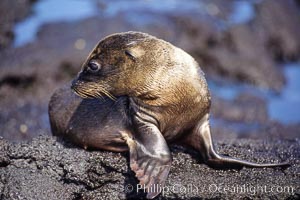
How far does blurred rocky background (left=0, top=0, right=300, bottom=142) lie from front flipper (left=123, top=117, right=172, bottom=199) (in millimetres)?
4269

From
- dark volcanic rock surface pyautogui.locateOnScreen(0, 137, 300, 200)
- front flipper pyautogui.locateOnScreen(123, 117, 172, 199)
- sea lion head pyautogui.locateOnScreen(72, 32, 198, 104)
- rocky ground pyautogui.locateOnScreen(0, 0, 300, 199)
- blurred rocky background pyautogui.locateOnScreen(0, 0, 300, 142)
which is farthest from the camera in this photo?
blurred rocky background pyautogui.locateOnScreen(0, 0, 300, 142)

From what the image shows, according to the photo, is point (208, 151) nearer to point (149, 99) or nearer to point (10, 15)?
point (149, 99)

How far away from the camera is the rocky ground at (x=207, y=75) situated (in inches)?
207

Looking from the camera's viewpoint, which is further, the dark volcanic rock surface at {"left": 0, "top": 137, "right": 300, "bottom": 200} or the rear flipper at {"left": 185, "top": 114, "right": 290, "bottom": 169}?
the rear flipper at {"left": 185, "top": 114, "right": 290, "bottom": 169}

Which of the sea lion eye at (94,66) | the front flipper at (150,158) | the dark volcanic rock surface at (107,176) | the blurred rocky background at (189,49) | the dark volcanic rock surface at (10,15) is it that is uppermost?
the sea lion eye at (94,66)

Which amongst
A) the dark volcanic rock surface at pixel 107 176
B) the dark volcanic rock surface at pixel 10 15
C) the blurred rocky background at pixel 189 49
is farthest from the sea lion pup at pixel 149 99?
the dark volcanic rock surface at pixel 10 15

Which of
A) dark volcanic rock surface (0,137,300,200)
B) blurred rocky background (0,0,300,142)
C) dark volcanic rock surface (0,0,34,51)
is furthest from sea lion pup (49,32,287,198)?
dark volcanic rock surface (0,0,34,51)

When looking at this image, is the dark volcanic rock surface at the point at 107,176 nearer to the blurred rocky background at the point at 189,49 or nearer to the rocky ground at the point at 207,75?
the rocky ground at the point at 207,75

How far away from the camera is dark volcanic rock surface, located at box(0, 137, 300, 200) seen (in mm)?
5039

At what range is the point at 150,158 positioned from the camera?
16.6 feet

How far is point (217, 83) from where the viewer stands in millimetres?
12820

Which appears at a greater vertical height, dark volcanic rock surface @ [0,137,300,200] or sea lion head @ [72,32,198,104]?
sea lion head @ [72,32,198,104]

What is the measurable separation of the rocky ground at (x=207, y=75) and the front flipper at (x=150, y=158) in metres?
0.18

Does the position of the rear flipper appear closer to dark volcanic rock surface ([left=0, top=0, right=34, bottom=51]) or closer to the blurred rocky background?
the blurred rocky background
